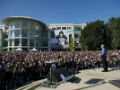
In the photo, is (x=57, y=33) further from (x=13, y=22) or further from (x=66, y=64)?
(x=66, y=64)

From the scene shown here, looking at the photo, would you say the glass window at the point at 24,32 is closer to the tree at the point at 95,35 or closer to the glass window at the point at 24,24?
the glass window at the point at 24,24

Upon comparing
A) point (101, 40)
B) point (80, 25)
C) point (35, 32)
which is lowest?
point (101, 40)

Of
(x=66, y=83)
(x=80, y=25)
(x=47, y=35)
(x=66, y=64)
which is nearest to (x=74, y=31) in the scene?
(x=80, y=25)

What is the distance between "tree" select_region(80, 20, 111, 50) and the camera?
5950 cm

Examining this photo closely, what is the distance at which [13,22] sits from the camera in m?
68.0

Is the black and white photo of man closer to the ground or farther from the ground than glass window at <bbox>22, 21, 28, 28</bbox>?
closer to the ground

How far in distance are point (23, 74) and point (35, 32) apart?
6434 centimetres

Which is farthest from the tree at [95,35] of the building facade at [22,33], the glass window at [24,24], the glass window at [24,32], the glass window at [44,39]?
the glass window at [24,24]

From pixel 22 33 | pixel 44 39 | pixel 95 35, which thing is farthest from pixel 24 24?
pixel 95 35

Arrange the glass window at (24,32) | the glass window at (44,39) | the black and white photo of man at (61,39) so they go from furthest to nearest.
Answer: the black and white photo of man at (61,39) < the glass window at (44,39) < the glass window at (24,32)

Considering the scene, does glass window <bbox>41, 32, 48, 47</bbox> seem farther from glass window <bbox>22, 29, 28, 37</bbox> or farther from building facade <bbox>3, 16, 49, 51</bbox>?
glass window <bbox>22, 29, 28, 37</bbox>

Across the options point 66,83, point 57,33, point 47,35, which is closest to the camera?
point 66,83

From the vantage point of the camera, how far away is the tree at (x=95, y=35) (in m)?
59.5

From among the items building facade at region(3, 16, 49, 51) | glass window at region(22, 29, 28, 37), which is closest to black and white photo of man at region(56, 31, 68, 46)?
building facade at region(3, 16, 49, 51)
